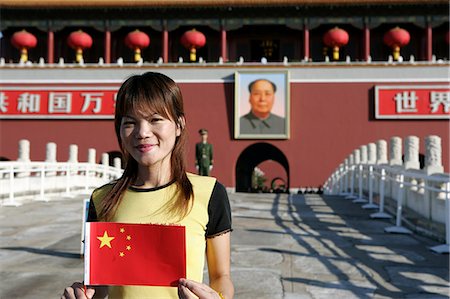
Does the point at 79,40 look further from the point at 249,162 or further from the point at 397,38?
the point at 397,38

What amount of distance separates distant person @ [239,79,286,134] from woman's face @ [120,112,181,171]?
667 inches

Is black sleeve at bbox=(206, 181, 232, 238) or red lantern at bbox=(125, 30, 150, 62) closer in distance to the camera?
black sleeve at bbox=(206, 181, 232, 238)

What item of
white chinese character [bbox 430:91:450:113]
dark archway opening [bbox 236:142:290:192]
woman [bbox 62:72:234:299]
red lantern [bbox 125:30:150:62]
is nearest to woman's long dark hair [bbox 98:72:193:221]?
woman [bbox 62:72:234:299]

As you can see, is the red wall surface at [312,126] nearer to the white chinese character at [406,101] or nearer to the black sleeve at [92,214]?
the white chinese character at [406,101]

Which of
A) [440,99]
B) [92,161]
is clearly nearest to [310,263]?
[92,161]

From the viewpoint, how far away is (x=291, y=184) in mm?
18812

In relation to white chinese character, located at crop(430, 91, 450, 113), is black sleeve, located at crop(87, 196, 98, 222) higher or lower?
lower

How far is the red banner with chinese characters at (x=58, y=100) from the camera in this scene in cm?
1930

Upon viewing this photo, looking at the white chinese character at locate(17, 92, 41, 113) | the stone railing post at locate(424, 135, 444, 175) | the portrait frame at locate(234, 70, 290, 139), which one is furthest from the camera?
the white chinese character at locate(17, 92, 41, 113)

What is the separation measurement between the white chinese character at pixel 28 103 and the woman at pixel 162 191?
19275 millimetres

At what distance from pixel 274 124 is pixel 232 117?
5.38 ft

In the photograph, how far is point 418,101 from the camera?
1841cm

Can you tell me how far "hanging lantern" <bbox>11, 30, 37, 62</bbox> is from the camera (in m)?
20.9

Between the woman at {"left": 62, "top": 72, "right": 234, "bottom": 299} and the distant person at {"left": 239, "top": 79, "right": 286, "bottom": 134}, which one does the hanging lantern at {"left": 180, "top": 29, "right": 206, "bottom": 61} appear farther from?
the woman at {"left": 62, "top": 72, "right": 234, "bottom": 299}
